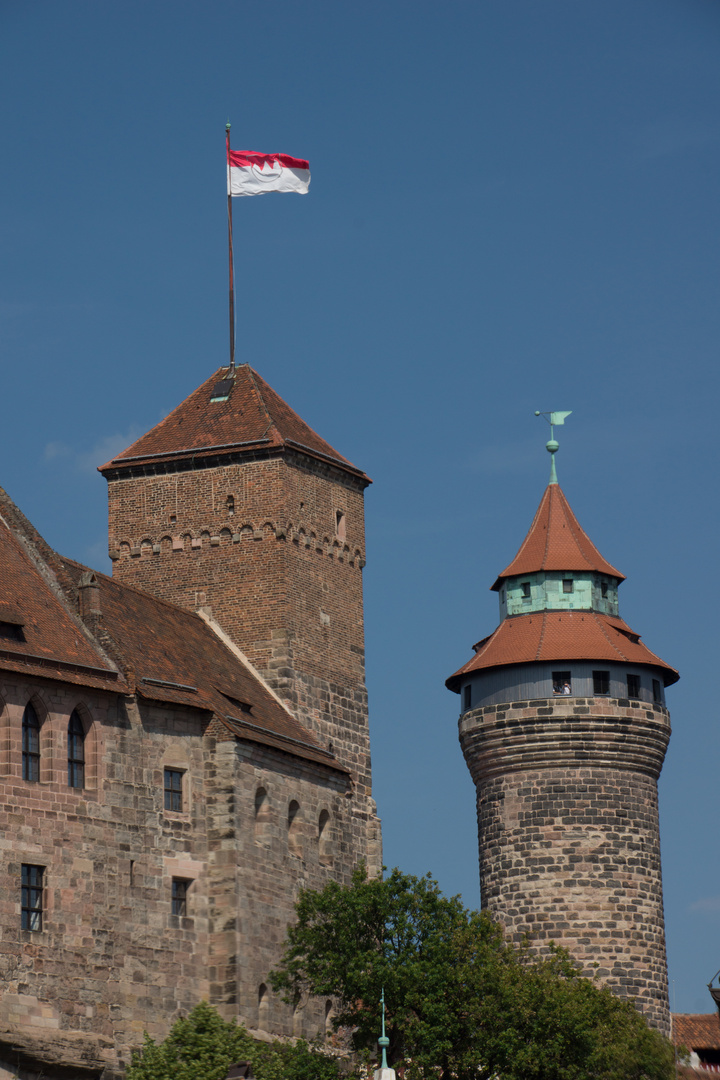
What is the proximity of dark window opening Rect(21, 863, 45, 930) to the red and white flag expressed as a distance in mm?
27497

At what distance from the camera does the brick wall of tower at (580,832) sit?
68.8 meters

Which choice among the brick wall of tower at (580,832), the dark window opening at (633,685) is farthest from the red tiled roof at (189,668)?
the dark window opening at (633,685)

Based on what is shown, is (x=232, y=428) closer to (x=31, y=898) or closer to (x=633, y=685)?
(x=633, y=685)

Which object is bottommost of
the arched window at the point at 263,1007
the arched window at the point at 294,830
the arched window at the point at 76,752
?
the arched window at the point at 263,1007

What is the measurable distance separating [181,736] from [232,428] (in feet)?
46.9

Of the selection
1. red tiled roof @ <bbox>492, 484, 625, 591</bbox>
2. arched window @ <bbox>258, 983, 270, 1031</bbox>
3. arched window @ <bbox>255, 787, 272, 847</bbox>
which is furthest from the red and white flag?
arched window @ <bbox>258, 983, 270, 1031</bbox>

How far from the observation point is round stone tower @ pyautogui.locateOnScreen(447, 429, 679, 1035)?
68.9m

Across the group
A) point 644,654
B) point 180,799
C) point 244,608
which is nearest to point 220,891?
point 180,799

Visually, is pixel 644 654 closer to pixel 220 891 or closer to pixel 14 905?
pixel 220 891

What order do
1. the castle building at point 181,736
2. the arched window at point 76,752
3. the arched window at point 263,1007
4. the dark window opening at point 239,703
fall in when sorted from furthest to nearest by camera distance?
the dark window opening at point 239,703 < the arched window at point 263,1007 < the arched window at point 76,752 < the castle building at point 181,736

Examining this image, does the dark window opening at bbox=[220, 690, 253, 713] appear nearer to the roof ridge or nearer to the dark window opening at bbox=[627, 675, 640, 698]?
the roof ridge

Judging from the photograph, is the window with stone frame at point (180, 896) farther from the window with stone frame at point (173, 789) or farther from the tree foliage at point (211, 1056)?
the tree foliage at point (211, 1056)

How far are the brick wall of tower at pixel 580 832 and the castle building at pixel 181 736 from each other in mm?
3829

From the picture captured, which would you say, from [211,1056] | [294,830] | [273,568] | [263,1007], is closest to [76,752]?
[211,1056]
